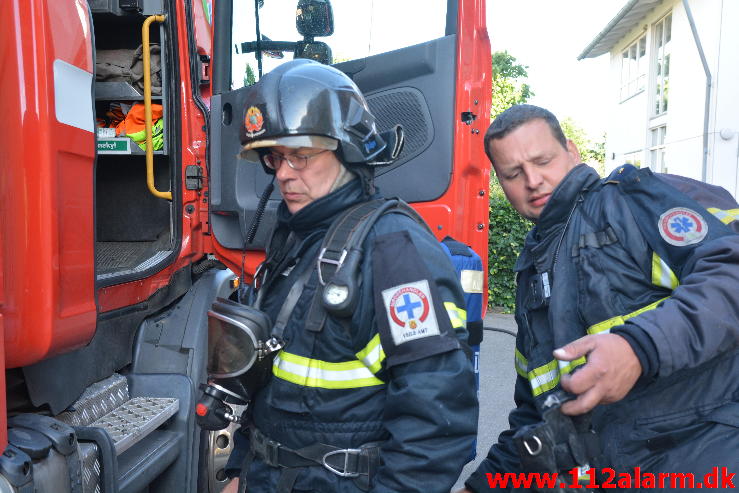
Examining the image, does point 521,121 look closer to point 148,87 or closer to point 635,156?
point 148,87

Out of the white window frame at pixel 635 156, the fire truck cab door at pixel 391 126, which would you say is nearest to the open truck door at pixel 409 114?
the fire truck cab door at pixel 391 126

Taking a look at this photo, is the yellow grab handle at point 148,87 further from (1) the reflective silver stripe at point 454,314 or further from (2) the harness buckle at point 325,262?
(1) the reflective silver stripe at point 454,314

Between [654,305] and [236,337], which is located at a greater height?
[654,305]

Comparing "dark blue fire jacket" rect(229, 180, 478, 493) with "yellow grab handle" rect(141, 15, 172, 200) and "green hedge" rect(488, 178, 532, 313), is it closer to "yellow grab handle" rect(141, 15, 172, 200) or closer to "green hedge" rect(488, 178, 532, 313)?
"yellow grab handle" rect(141, 15, 172, 200)

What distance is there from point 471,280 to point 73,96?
1611mm

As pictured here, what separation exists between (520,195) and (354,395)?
2.76ft

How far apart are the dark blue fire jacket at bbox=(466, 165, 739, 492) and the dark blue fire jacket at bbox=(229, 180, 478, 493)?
13.3 inches

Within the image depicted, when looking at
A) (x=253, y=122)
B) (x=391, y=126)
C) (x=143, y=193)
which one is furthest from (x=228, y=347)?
(x=143, y=193)

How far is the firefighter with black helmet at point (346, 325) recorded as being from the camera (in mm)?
1388

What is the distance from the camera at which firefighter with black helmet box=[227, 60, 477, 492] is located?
4.55ft

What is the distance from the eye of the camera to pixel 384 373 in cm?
149

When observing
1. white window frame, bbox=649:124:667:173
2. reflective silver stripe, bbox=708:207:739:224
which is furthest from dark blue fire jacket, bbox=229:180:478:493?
white window frame, bbox=649:124:667:173

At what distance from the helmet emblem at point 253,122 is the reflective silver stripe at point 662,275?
1.04m

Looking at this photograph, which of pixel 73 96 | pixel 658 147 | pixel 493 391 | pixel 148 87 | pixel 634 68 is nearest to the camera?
pixel 73 96
